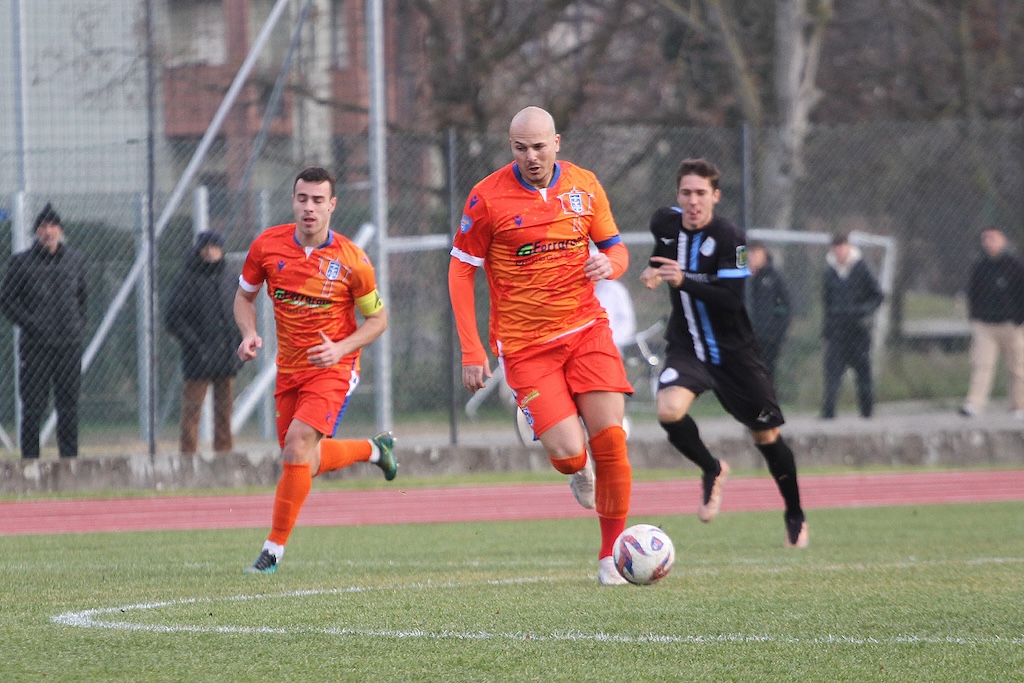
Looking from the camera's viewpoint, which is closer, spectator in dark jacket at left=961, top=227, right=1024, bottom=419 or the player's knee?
the player's knee

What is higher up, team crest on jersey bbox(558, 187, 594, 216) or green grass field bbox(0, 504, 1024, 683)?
team crest on jersey bbox(558, 187, 594, 216)

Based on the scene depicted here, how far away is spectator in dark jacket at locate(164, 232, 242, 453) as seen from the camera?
44.9 feet

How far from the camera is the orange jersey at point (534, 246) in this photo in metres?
7.07

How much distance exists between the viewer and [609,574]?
6.98 meters

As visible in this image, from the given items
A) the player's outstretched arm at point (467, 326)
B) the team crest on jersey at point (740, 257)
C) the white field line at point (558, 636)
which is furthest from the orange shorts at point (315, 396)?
the white field line at point (558, 636)

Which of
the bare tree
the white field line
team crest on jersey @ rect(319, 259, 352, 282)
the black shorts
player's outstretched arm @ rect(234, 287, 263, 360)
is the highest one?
the bare tree

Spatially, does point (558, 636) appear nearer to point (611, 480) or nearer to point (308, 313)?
point (611, 480)

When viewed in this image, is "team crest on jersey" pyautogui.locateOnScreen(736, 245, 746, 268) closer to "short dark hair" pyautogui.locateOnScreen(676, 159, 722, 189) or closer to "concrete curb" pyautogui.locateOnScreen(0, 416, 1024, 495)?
"short dark hair" pyautogui.locateOnScreen(676, 159, 722, 189)

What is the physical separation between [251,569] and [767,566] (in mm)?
2527

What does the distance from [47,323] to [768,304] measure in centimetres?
697

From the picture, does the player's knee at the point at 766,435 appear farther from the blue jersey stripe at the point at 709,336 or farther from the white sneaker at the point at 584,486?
the white sneaker at the point at 584,486

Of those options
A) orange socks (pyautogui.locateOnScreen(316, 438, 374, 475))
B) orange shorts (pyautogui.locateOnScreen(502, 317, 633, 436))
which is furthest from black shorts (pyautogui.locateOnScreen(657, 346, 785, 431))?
orange shorts (pyautogui.locateOnScreen(502, 317, 633, 436))

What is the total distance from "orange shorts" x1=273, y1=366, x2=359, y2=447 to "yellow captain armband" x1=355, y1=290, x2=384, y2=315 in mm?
331

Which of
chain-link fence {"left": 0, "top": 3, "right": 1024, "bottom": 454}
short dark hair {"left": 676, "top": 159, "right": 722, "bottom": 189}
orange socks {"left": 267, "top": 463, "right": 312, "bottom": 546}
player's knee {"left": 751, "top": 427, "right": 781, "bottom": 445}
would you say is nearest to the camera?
orange socks {"left": 267, "top": 463, "right": 312, "bottom": 546}
